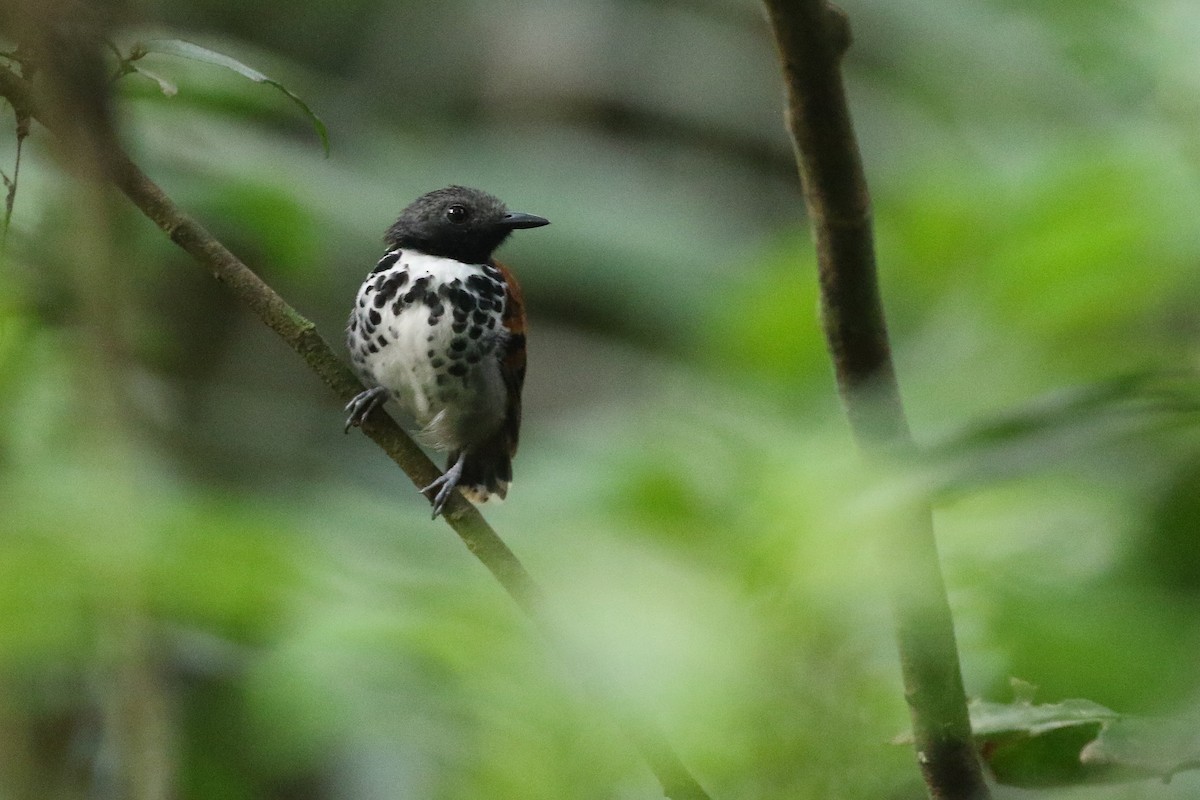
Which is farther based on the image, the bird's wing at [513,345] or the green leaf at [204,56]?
the bird's wing at [513,345]

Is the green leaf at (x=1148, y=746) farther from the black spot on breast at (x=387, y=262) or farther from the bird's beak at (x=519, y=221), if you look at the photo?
the bird's beak at (x=519, y=221)

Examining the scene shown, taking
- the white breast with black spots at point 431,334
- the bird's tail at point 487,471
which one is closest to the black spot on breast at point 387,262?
the white breast with black spots at point 431,334

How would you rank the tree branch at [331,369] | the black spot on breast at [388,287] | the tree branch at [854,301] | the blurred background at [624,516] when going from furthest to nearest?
the black spot on breast at [388,287] → the tree branch at [854,301] → the tree branch at [331,369] → the blurred background at [624,516]

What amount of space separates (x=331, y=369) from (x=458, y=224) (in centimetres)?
183

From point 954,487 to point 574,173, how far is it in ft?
22.0

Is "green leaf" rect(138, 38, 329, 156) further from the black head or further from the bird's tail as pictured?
the bird's tail

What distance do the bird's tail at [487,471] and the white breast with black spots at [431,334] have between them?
180 mm

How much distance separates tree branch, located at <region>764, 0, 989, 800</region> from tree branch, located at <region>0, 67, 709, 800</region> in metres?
0.27

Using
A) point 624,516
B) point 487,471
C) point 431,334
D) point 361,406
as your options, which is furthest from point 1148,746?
point 487,471

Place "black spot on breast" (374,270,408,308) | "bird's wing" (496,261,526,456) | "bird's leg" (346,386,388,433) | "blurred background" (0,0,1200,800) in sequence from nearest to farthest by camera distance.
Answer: "blurred background" (0,0,1200,800)
"bird's leg" (346,386,388,433)
"black spot on breast" (374,270,408,308)
"bird's wing" (496,261,526,456)

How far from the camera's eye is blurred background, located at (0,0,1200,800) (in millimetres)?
1007

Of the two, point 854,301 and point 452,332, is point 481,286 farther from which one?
point 854,301

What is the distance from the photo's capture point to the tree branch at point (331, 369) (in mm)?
1287

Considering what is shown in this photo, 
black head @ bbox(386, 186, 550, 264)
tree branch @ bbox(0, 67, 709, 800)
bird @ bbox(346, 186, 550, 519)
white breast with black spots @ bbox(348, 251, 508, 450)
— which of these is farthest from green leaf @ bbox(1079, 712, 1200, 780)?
black head @ bbox(386, 186, 550, 264)
